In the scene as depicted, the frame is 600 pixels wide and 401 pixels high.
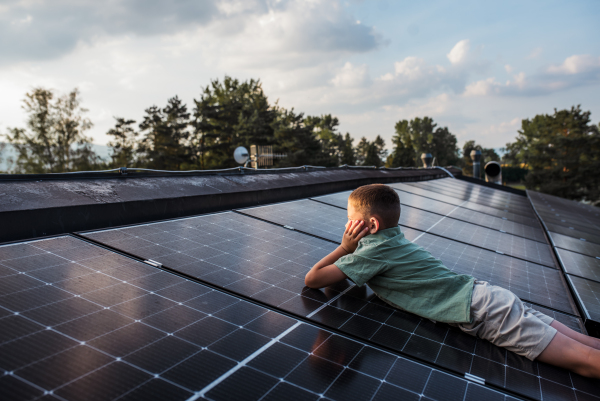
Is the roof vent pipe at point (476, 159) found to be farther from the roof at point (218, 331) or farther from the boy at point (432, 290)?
the boy at point (432, 290)

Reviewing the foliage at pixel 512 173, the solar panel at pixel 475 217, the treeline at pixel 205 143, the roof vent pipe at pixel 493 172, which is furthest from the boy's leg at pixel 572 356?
the foliage at pixel 512 173

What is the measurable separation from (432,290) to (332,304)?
645 millimetres

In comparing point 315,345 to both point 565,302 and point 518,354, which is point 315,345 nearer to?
point 518,354

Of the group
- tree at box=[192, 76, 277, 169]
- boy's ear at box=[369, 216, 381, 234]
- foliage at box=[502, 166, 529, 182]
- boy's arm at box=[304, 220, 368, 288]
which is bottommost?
foliage at box=[502, 166, 529, 182]

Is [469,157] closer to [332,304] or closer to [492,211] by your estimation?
[492,211]

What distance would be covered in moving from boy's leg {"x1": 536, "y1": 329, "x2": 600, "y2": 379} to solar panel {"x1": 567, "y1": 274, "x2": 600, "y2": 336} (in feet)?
2.57

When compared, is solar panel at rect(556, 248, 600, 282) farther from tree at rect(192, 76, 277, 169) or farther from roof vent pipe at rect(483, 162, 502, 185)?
tree at rect(192, 76, 277, 169)

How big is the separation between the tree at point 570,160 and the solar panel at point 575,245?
46863mm

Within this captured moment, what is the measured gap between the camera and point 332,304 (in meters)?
2.33

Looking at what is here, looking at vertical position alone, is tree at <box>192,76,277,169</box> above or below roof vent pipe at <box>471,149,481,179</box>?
above

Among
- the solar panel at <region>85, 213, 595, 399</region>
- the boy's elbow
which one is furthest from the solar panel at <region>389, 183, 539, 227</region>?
the boy's elbow

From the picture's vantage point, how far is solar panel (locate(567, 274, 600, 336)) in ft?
8.59

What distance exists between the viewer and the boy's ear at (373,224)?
99.1 inches

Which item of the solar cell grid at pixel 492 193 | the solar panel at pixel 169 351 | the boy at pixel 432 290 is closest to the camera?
the solar panel at pixel 169 351
